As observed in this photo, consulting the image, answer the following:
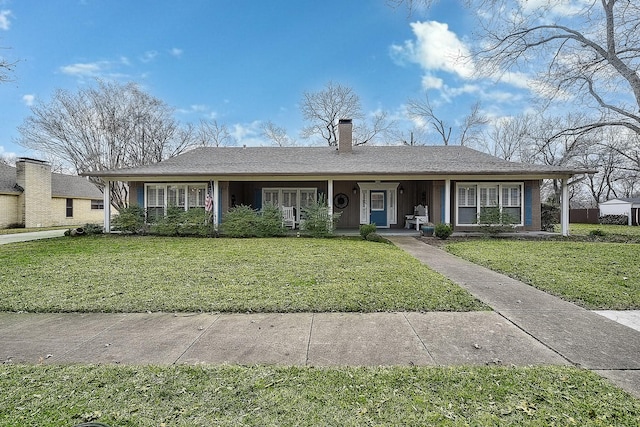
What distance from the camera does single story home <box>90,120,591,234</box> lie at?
13273mm

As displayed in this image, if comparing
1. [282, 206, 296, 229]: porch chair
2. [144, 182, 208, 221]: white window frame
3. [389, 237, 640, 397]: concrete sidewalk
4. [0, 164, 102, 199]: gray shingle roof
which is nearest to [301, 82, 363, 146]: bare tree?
[282, 206, 296, 229]: porch chair

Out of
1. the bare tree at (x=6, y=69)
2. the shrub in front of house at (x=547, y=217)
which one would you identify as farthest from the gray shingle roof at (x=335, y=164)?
the bare tree at (x=6, y=69)

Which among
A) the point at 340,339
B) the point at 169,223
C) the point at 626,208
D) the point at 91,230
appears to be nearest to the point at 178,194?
the point at 169,223

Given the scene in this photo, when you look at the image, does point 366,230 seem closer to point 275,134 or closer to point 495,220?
point 495,220

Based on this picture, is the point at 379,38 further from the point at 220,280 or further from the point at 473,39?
the point at 220,280

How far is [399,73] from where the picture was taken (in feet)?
63.2

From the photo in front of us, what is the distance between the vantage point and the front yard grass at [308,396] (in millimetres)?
2092

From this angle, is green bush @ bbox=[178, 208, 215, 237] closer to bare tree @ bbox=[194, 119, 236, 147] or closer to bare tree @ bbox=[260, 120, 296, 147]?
bare tree @ bbox=[194, 119, 236, 147]

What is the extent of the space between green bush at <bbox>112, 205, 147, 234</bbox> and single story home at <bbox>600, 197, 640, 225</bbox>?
33627mm

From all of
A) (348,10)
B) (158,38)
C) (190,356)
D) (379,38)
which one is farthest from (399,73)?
(190,356)

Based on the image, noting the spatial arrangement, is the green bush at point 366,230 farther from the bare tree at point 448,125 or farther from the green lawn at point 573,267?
the bare tree at point 448,125

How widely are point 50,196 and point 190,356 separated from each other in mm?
26586

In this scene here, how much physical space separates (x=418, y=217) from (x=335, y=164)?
460cm

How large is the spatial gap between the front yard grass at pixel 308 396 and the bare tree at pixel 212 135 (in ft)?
84.9
